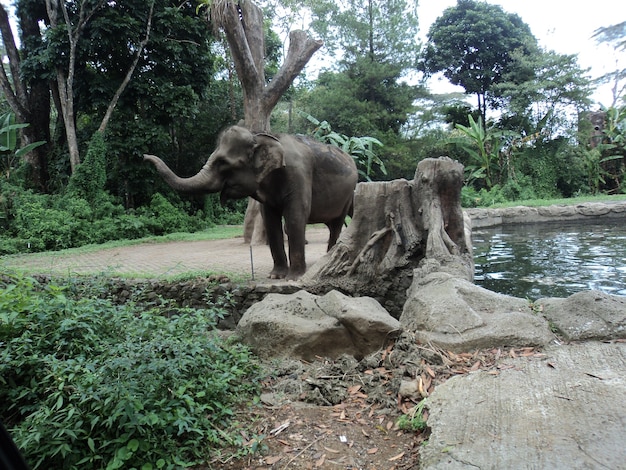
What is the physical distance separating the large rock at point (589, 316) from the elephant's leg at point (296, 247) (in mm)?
3156

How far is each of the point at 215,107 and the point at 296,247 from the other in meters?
13.2

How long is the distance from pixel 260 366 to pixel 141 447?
47.7 inches

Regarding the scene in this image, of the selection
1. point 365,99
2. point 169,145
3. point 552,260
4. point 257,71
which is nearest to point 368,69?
point 365,99

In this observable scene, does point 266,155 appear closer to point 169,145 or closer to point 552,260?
point 552,260

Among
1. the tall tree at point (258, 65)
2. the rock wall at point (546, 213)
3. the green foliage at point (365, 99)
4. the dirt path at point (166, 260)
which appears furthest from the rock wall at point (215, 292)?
the green foliage at point (365, 99)

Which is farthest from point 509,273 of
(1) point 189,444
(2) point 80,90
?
(2) point 80,90

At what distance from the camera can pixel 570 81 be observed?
64.2ft

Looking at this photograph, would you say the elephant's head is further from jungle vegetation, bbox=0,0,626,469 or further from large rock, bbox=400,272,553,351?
large rock, bbox=400,272,553,351

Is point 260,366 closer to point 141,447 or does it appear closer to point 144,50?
point 141,447

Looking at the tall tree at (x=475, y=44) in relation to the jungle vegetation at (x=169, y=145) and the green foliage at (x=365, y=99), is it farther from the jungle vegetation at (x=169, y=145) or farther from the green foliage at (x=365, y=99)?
the green foliage at (x=365, y=99)

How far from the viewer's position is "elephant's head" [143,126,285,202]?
18.6 ft

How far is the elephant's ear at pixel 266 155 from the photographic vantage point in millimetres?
5742

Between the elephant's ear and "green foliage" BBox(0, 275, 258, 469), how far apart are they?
9.02ft

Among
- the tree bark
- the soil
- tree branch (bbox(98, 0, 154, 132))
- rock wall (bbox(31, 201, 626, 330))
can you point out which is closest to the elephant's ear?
rock wall (bbox(31, 201, 626, 330))
